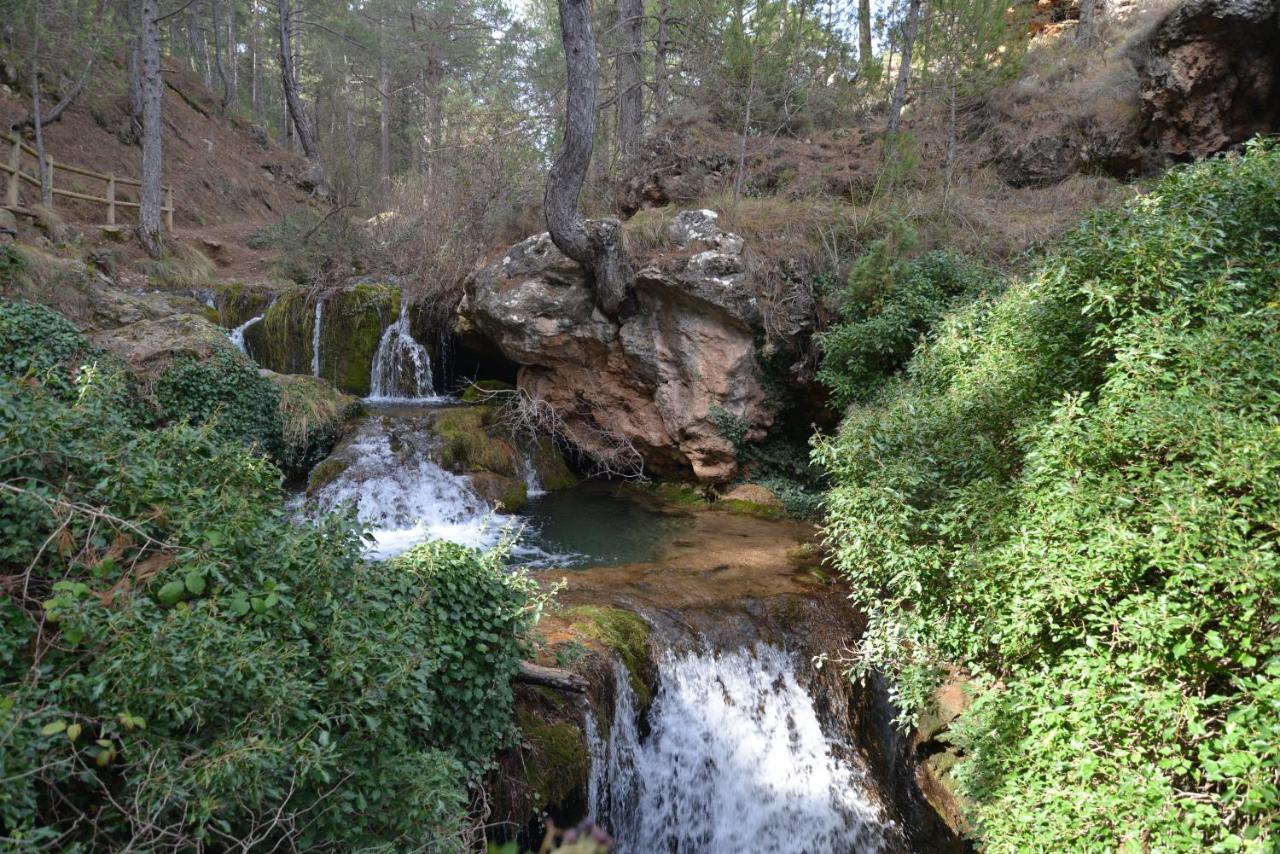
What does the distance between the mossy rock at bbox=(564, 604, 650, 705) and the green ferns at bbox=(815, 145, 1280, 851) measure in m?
1.71

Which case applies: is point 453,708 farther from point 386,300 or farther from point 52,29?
point 52,29

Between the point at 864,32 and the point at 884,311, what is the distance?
9.27 metres

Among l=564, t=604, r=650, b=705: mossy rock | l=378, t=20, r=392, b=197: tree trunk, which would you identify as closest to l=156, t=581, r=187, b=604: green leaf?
l=564, t=604, r=650, b=705: mossy rock

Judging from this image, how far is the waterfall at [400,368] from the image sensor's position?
12.0 metres

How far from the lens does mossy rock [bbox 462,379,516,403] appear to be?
11.6m

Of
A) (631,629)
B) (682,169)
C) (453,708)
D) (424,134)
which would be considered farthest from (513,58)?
(453,708)

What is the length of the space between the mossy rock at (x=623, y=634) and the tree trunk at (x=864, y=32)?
13370mm

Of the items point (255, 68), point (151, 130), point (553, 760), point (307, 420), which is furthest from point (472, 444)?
point (255, 68)

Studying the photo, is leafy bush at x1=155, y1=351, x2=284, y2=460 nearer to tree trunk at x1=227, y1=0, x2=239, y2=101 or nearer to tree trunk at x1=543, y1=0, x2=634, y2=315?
tree trunk at x1=543, y1=0, x2=634, y2=315

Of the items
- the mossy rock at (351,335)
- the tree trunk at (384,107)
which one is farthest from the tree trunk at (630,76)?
the tree trunk at (384,107)

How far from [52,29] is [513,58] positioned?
397 inches

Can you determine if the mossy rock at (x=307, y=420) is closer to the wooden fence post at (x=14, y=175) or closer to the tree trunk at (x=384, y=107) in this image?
the wooden fence post at (x=14, y=175)

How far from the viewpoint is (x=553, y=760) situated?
4.28 meters

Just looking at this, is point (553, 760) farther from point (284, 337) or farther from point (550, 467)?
point (284, 337)
